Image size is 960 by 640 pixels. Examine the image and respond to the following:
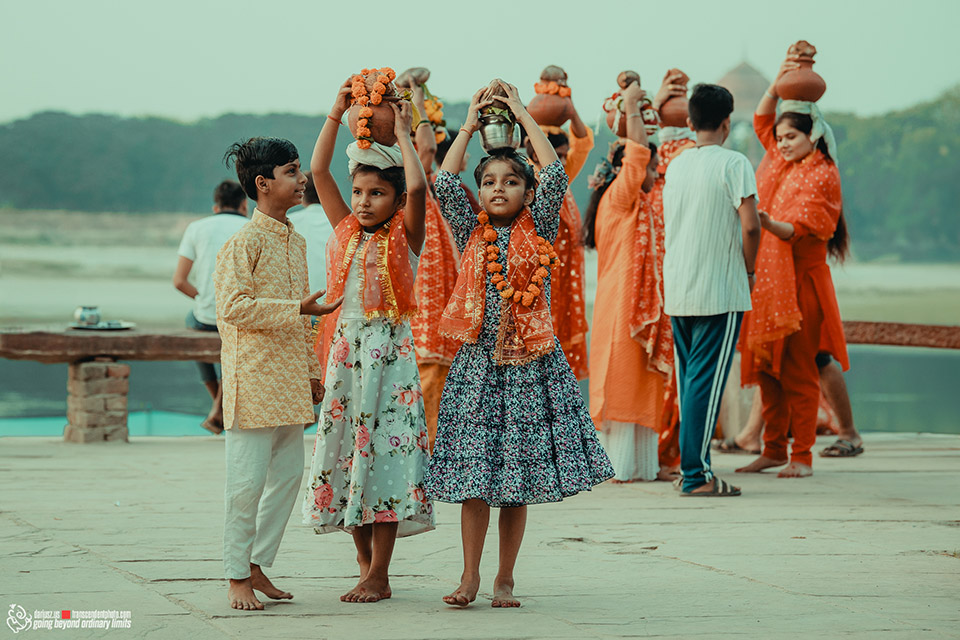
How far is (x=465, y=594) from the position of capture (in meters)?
3.04

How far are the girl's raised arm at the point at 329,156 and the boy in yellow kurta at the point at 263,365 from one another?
0.10 meters

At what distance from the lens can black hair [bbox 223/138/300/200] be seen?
322 cm

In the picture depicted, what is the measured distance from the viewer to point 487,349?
329cm

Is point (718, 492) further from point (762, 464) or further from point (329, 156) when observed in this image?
point (329, 156)

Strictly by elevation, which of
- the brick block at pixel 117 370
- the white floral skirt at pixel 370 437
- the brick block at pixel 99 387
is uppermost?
the white floral skirt at pixel 370 437

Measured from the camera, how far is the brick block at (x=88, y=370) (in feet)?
23.0

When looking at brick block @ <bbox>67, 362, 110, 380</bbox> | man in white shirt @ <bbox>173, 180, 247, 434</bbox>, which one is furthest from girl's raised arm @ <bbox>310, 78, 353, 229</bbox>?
brick block @ <bbox>67, 362, 110, 380</bbox>

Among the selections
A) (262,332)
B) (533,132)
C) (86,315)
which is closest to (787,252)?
(533,132)

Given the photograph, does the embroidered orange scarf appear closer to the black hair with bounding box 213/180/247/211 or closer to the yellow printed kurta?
the yellow printed kurta

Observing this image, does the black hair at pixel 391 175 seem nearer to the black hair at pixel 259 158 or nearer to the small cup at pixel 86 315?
the black hair at pixel 259 158

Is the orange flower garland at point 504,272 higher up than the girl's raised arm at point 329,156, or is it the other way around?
the girl's raised arm at point 329,156

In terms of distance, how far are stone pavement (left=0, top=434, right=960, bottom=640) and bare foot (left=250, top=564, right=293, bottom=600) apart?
50mm

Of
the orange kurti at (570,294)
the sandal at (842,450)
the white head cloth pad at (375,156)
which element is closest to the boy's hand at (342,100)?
the white head cloth pad at (375,156)

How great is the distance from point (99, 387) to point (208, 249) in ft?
3.65
